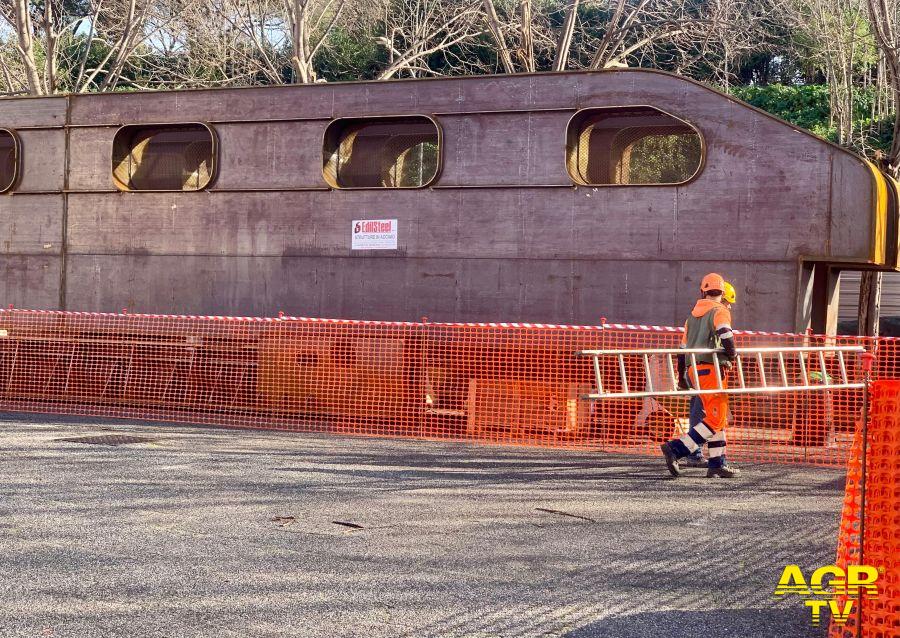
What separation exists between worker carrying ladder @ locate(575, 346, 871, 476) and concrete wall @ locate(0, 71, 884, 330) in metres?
0.54

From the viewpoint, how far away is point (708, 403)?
920 cm

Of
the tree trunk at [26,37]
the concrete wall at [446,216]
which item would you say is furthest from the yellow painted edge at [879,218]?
the tree trunk at [26,37]

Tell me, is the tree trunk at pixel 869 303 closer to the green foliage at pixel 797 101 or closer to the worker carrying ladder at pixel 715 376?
the worker carrying ladder at pixel 715 376

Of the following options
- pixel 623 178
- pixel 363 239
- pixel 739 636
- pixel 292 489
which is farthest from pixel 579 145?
pixel 739 636

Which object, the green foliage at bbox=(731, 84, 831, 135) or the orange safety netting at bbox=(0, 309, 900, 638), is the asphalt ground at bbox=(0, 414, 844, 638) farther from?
the green foliage at bbox=(731, 84, 831, 135)

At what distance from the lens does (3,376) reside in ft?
47.2

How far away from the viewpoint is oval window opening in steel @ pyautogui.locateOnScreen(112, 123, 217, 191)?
1395 cm

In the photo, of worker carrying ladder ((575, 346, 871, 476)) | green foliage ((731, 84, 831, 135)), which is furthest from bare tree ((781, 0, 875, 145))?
worker carrying ladder ((575, 346, 871, 476))

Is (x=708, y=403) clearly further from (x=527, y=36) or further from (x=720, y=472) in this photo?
(x=527, y=36)

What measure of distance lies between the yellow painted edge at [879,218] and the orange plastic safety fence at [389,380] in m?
0.94

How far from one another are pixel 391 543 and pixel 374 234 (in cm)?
682

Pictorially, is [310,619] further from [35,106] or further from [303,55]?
[303,55]

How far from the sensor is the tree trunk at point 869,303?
14.4 m

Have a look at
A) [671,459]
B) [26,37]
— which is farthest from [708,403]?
[26,37]
